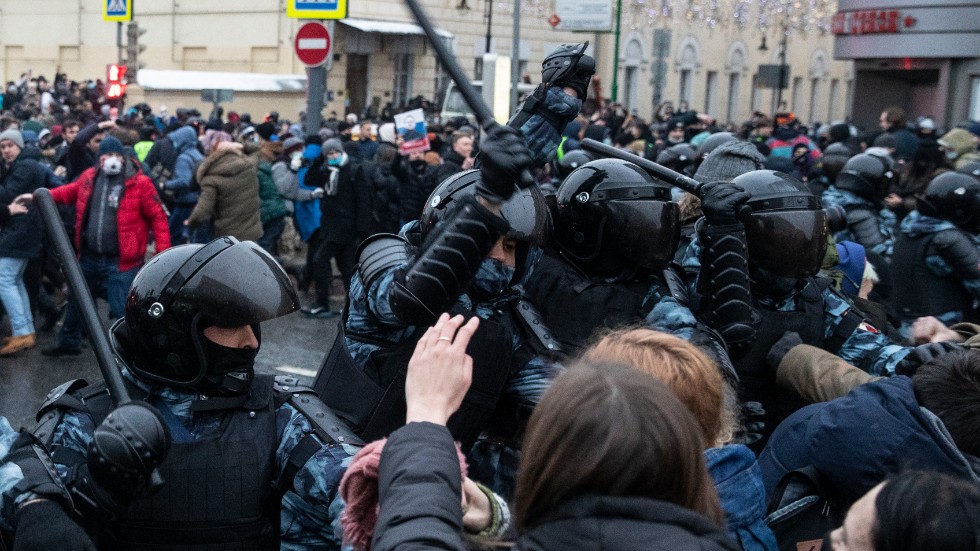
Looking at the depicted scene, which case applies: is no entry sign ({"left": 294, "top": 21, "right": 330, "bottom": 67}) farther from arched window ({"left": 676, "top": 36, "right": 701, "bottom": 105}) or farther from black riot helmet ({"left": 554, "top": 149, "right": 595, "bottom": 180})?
arched window ({"left": 676, "top": 36, "right": 701, "bottom": 105})

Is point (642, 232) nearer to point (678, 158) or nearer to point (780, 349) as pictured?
point (780, 349)

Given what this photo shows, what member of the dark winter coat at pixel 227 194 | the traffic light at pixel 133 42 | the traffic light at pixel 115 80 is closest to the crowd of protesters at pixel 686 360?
the dark winter coat at pixel 227 194

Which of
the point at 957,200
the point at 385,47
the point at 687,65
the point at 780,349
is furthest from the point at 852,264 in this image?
the point at 687,65

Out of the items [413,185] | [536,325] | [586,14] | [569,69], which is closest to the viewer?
[536,325]

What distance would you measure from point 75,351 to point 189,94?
2012cm

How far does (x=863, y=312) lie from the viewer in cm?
411

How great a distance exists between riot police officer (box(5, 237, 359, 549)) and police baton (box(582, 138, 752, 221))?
1.46 metres

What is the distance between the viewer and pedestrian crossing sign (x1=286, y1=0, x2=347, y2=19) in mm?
10047

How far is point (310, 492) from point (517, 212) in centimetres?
99

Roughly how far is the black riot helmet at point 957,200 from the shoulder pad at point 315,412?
3.87 m

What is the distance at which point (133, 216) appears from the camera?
26.9ft

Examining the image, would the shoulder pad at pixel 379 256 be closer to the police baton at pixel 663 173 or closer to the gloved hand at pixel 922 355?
the police baton at pixel 663 173

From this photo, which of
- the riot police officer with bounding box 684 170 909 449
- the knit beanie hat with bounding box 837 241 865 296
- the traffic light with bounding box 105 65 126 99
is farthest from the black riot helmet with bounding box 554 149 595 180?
the traffic light with bounding box 105 65 126 99

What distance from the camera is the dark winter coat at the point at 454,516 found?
5.02ft
